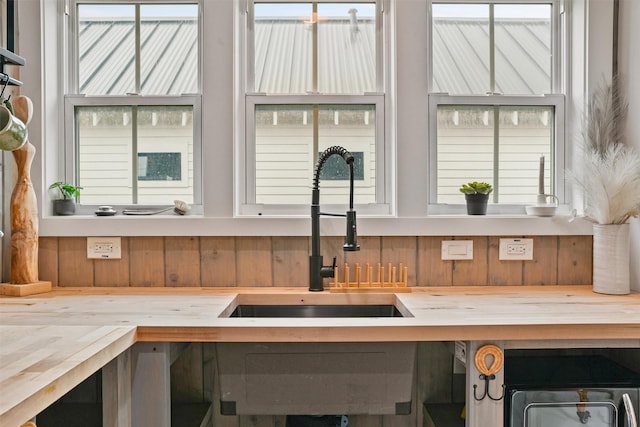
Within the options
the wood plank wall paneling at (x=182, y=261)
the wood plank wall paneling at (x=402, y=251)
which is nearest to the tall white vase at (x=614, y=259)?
the wood plank wall paneling at (x=402, y=251)

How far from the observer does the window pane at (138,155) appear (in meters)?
2.18

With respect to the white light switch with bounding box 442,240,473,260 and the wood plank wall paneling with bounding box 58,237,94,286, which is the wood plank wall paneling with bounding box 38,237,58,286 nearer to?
the wood plank wall paneling with bounding box 58,237,94,286

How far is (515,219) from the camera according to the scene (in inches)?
79.8

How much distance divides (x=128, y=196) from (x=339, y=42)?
1145 millimetres

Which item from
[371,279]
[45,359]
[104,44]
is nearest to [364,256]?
[371,279]

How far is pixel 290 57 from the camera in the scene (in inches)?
86.1

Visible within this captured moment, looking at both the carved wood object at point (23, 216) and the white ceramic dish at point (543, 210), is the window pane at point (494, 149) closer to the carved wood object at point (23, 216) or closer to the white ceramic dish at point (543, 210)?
the white ceramic dish at point (543, 210)

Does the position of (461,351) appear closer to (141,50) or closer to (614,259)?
(614,259)

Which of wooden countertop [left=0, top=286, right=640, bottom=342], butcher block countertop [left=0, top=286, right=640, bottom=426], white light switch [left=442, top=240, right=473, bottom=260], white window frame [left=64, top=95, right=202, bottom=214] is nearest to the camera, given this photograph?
butcher block countertop [left=0, top=286, right=640, bottom=426]

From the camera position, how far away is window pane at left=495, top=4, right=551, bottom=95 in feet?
7.25

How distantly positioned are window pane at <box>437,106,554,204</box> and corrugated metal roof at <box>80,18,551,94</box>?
0.12 metres

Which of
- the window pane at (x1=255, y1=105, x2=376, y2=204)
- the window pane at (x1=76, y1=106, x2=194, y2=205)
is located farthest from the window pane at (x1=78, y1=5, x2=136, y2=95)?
the window pane at (x1=255, y1=105, x2=376, y2=204)

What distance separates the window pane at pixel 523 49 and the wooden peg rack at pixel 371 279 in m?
0.94

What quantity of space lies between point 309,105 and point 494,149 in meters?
0.83
